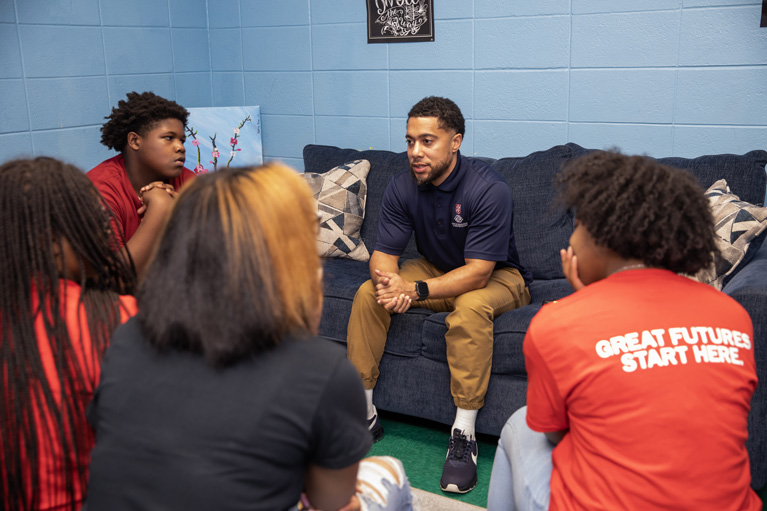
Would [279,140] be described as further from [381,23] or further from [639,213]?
[639,213]

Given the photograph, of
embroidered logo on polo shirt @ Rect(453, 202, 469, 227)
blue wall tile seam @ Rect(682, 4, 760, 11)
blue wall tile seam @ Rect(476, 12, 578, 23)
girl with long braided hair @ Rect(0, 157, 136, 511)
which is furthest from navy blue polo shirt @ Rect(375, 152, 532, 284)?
girl with long braided hair @ Rect(0, 157, 136, 511)

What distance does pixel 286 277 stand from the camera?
97 cm

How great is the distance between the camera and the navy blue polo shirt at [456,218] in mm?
2498

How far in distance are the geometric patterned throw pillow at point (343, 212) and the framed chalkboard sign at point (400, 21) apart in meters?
0.82

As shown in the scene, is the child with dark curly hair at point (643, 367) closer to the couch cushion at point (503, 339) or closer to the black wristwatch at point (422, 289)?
the couch cushion at point (503, 339)

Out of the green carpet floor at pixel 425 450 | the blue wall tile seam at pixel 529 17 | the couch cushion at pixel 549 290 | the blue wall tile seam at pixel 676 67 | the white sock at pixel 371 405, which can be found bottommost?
the green carpet floor at pixel 425 450

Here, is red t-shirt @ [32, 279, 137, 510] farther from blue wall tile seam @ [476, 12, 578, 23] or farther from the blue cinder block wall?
blue wall tile seam @ [476, 12, 578, 23]

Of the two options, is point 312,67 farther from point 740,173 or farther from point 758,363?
point 758,363

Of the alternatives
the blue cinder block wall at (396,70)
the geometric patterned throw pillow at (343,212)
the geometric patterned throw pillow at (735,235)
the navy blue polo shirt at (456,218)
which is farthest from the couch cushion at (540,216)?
the geometric patterned throw pillow at (343,212)

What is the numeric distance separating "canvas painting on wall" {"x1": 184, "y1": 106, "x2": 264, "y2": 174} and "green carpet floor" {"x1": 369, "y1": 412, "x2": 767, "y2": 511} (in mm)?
1752

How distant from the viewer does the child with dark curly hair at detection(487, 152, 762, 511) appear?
1.09 meters

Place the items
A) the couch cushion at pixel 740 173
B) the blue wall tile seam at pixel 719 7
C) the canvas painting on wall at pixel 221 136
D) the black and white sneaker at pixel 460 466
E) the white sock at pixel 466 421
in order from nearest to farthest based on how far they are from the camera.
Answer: the black and white sneaker at pixel 460 466 → the white sock at pixel 466 421 → the couch cushion at pixel 740 173 → the blue wall tile seam at pixel 719 7 → the canvas painting on wall at pixel 221 136

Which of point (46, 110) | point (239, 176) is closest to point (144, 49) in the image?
point (46, 110)

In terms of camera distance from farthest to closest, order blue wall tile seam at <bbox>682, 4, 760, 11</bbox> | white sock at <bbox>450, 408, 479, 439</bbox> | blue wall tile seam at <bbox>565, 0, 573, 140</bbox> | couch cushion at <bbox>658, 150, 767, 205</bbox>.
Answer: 1. blue wall tile seam at <bbox>565, 0, 573, 140</bbox>
2. blue wall tile seam at <bbox>682, 4, 760, 11</bbox>
3. couch cushion at <bbox>658, 150, 767, 205</bbox>
4. white sock at <bbox>450, 408, 479, 439</bbox>
